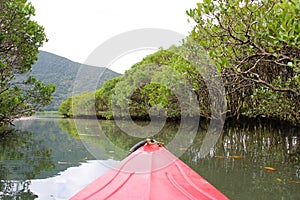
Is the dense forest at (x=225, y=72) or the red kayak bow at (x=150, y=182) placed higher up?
the dense forest at (x=225, y=72)

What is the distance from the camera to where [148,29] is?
412 cm

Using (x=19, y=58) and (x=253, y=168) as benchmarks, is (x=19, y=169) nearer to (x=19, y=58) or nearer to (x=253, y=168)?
(x=253, y=168)

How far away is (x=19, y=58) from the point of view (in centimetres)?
1082

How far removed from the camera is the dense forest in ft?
14.7

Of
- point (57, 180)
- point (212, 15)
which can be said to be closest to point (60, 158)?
point (57, 180)

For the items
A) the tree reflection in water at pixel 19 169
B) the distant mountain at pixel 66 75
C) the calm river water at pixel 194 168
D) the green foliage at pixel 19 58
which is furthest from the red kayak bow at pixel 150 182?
the green foliage at pixel 19 58

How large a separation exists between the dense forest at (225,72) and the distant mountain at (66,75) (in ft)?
1.49

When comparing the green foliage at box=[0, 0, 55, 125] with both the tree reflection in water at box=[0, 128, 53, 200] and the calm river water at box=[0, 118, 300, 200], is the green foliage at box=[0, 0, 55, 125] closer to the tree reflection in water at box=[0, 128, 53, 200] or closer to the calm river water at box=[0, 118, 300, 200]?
the tree reflection in water at box=[0, 128, 53, 200]

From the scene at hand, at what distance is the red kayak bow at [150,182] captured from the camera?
217 centimetres

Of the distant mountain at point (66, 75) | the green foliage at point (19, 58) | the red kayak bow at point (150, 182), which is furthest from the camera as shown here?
the green foliage at point (19, 58)

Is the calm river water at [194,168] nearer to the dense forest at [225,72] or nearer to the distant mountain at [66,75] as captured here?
the distant mountain at [66,75]

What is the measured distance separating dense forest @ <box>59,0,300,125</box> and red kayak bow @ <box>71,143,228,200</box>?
6.73 feet

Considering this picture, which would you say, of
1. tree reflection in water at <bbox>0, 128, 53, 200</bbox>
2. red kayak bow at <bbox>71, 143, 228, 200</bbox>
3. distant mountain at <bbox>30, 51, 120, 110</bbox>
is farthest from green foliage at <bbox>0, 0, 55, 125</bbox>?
red kayak bow at <bbox>71, 143, 228, 200</bbox>

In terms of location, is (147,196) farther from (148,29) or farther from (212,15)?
(212,15)
